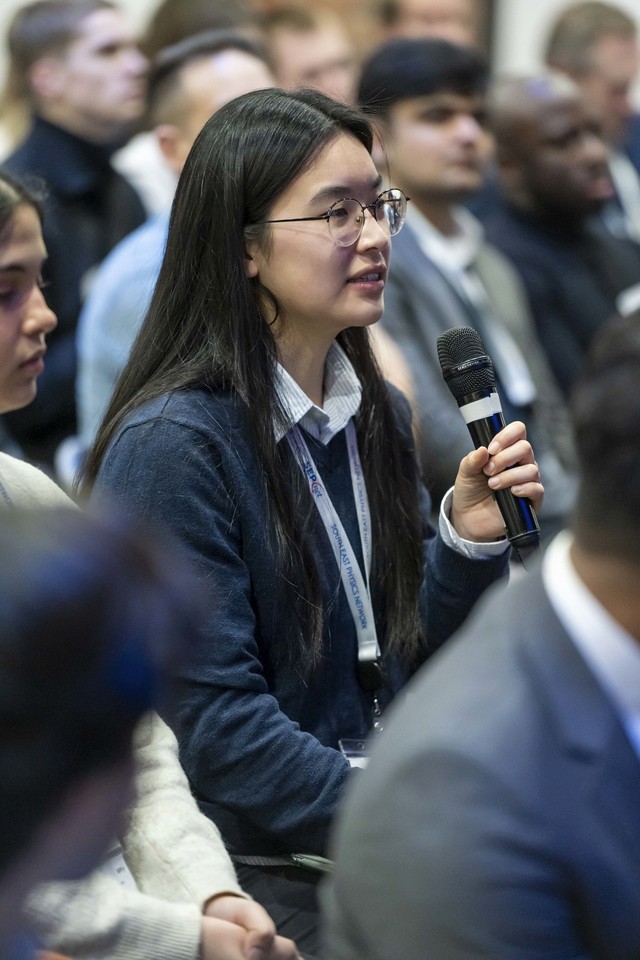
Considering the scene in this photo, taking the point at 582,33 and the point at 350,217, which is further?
the point at 582,33

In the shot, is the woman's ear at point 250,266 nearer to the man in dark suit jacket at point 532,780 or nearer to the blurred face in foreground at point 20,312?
the blurred face in foreground at point 20,312

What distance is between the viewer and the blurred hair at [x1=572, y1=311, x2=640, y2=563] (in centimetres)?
102

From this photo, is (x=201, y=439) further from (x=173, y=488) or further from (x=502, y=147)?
(x=502, y=147)

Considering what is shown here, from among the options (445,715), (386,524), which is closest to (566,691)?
(445,715)

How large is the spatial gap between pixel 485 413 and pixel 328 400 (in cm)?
29

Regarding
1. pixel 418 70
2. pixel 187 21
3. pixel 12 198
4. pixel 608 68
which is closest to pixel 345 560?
pixel 12 198

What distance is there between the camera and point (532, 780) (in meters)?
0.97

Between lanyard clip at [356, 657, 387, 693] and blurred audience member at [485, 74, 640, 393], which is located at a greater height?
blurred audience member at [485, 74, 640, 393]

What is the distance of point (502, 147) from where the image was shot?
420 cm

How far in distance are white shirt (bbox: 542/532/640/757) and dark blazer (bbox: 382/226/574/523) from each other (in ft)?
5.25

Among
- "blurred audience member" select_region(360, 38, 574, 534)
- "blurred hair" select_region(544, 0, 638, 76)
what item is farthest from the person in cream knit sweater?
"blurred hair" select_region(544, 0, 638, 76)

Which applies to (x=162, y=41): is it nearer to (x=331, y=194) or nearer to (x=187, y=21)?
(x=187, y=21)

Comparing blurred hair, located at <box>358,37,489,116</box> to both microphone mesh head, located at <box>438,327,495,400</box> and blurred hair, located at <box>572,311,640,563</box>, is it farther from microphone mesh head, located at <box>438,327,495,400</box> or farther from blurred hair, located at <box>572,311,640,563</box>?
blurred hair, located at <box>572,311,640,563</box>

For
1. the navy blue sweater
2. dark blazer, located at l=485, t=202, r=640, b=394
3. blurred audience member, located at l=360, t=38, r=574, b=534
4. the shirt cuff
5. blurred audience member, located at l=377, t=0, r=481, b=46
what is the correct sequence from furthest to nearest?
blurred audience member, located at l=377, t=0, r=481, b=46
dark blazer, located at l=485, t=202, r=640, b=394
blurred audience member, located at l=360, t=38, r=574, b=534
the shirt cuff
the navy blue sweater
